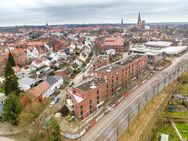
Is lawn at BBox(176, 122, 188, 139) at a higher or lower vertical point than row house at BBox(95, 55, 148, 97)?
lower

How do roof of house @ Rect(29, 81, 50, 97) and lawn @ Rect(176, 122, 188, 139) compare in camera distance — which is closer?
lawn @ Rect(176, 122, 188, 139)

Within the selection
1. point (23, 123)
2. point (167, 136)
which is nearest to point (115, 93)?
point (167, 136)

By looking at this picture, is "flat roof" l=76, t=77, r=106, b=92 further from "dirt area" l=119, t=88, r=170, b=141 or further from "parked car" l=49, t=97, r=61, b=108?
"dirt area" l=119, t=88, r=170, b=141

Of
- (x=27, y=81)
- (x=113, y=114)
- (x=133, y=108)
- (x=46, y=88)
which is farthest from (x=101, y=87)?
(x=27, y=81)

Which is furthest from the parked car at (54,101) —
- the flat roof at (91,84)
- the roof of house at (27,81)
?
the roof of house at (27,81)

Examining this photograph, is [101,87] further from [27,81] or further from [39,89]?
[27,81]

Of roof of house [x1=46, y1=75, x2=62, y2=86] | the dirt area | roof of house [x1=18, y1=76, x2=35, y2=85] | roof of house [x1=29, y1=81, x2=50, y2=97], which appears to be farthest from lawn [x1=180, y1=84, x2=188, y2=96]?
roof of house [x1=18, y1=76, x2=35, y2=85]

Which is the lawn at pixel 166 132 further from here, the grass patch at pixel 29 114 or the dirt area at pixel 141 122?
the grass patch at pixel 29 114

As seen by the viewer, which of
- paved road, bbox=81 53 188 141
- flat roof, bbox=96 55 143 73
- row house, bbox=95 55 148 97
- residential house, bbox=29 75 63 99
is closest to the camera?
paved road, bbox=81 53 188 141
